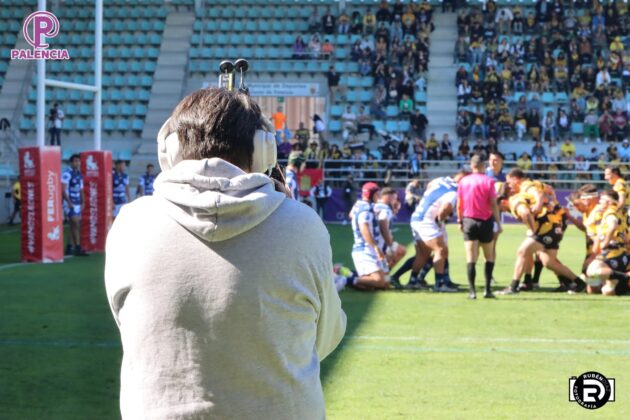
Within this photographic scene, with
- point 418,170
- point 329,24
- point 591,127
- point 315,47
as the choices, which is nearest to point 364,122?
point 315,47

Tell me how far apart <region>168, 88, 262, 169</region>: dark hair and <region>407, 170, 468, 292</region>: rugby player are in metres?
11.9

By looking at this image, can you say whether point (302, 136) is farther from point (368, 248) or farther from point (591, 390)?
point (591, 390)

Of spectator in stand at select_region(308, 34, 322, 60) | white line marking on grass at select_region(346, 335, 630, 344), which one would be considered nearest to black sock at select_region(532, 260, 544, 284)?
white line marking on grass at select_region(346, 335, 630, 344)

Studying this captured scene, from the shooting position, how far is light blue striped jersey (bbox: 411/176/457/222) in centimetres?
1456

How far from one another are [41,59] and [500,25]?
995 inches

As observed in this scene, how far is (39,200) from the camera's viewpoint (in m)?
17.8

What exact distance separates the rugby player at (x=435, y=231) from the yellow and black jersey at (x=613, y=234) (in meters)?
2.04

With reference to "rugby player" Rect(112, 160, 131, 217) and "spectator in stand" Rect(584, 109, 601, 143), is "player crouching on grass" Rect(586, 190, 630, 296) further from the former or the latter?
"spectator in stand" Rect(584, 109, 601, 143)

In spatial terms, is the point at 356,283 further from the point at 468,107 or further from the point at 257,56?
the point at 257,56

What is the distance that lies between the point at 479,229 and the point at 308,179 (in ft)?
66.2

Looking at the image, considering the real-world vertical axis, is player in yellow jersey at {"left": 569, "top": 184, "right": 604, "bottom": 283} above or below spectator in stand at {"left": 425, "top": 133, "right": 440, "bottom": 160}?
above

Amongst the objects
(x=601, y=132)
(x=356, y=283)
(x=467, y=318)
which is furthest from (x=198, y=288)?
(x=601, y=132)

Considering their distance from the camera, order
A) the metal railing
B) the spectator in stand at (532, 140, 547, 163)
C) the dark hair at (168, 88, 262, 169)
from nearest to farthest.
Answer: the dark hair at (168, 88, 262, 169)
the metal railing
the spectator in stand at (532, 140, 547, 163)

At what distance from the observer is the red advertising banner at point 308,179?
33125 mm
